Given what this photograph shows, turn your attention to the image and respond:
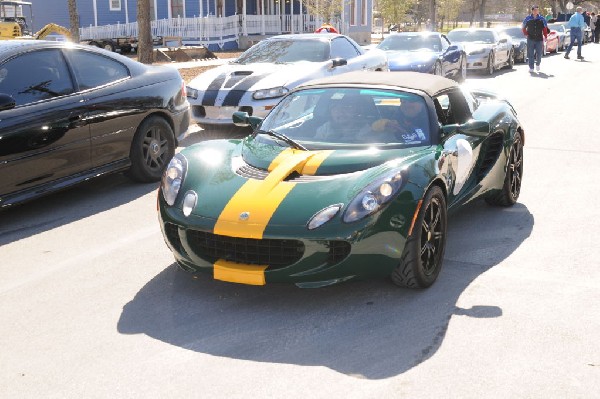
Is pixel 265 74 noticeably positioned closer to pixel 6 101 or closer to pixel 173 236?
pixel 6 101

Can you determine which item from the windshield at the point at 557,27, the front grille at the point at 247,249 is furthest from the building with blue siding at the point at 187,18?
the front grille at the point at 247,249

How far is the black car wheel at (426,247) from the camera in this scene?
14.5 feet

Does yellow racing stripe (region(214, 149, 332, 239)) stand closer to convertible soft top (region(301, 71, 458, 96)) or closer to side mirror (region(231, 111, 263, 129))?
convertible soft top (region(301, 71, 458, 96))

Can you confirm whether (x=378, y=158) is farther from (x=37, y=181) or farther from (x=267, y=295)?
(x=37, y=181)

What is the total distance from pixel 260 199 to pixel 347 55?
8435 millimetres

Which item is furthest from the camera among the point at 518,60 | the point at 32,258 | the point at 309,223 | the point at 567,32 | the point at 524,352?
the point at 567,32

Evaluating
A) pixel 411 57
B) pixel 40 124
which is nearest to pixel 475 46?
pixel 411 57

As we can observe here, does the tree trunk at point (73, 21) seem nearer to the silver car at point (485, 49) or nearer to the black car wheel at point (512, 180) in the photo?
the silver car at point (485, 49)

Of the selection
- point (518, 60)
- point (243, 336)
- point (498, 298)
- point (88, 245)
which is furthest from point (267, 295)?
point (518, 60)

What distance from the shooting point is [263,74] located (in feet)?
35.1

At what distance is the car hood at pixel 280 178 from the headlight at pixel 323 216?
0.09 ft

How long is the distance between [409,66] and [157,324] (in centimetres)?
1210

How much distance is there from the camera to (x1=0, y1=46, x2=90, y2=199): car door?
625 centimetres

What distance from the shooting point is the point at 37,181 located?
651cm
